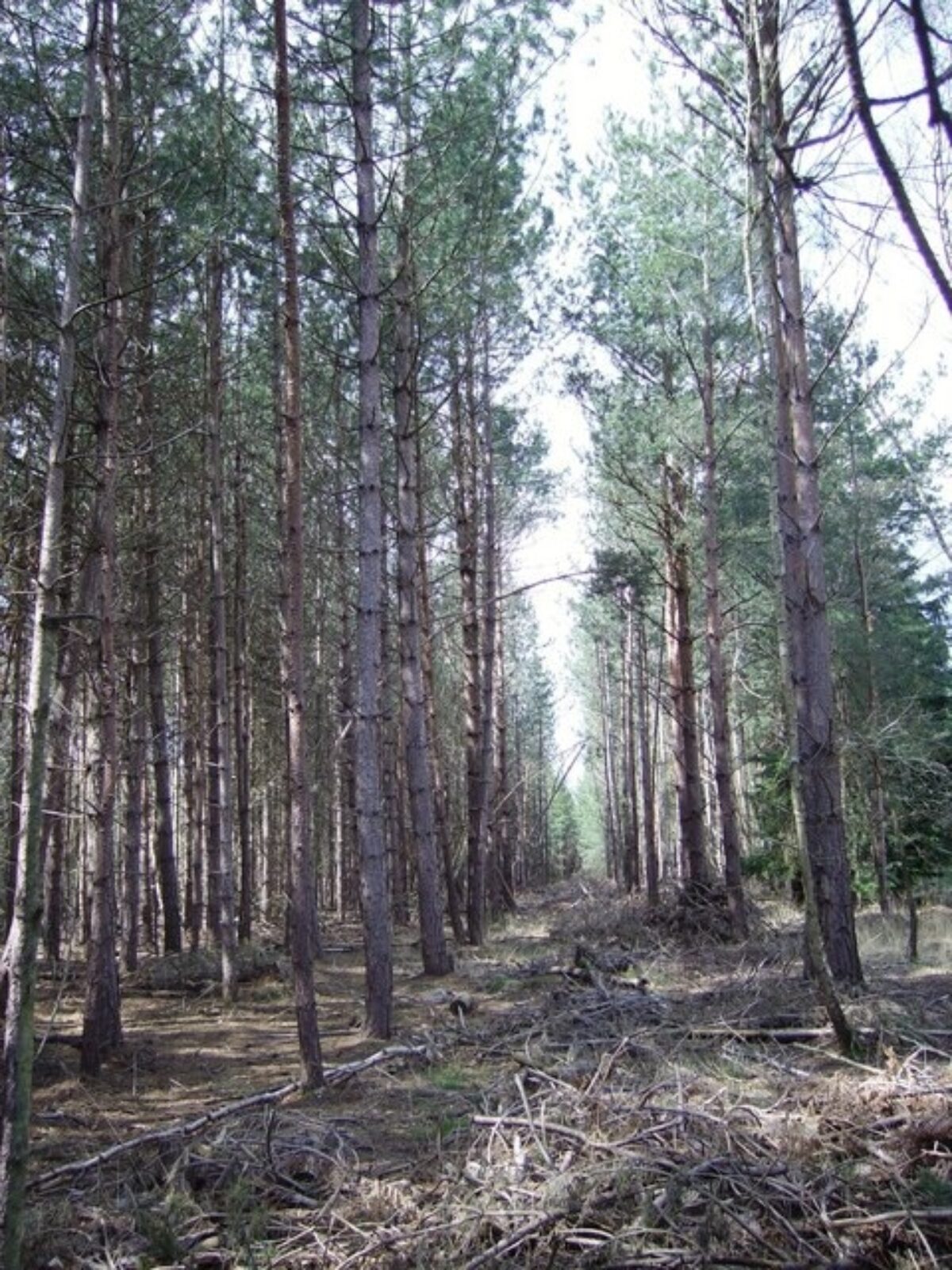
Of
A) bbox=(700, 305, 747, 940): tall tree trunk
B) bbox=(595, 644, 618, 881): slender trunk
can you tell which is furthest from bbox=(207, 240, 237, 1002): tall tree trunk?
bbox=(595, 644, 618, 881): slender trunk

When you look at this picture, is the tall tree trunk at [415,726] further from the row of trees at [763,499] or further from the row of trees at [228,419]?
the row of trees at [763,499]

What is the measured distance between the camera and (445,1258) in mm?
3244

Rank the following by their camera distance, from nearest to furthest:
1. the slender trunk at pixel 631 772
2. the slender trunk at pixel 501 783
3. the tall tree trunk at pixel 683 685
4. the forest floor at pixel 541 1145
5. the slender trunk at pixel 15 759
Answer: the forest floor at pixel 541 1145, the slender trunk at pixel 15 759, the tall tree trunk at pixel 683 685, the slender trunk at pixel 501 783, the slender trunk at pixel 631 772

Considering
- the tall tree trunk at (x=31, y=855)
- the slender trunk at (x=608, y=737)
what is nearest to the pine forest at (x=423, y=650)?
the tall tree trunk at (x=31, y=855)

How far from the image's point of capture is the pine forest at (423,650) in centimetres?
352

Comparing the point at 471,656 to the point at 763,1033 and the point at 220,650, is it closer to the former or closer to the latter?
the point at 220,650

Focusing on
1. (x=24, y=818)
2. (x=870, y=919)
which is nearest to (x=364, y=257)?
(x=24, y=818)

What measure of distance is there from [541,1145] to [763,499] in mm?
13788

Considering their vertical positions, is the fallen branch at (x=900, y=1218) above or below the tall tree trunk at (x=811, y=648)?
below

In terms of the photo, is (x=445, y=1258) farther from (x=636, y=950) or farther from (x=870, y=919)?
(x=870, y=919)

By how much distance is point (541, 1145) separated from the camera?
381cm

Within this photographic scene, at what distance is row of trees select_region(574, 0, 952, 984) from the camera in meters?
5.29

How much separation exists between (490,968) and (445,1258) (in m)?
7.44

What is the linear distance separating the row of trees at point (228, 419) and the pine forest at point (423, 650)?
6cm
